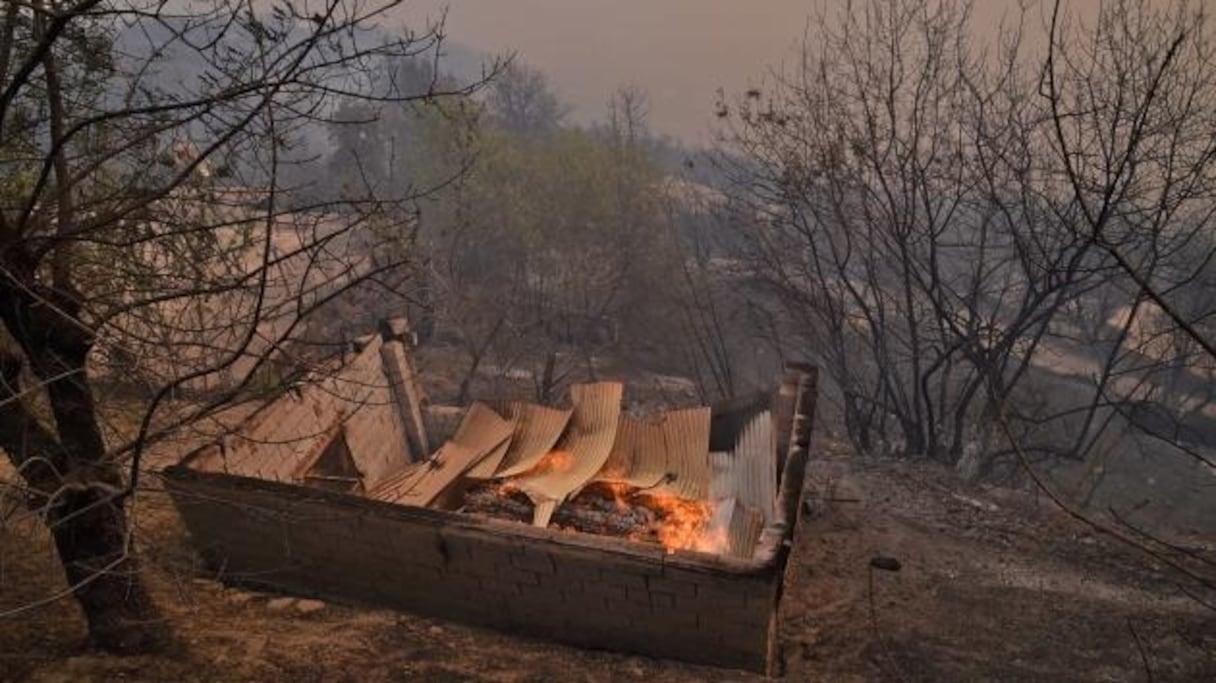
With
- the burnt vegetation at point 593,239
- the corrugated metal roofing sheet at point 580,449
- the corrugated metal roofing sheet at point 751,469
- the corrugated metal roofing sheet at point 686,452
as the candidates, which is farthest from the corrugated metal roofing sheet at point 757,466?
the burnt vegetation at point 593,239

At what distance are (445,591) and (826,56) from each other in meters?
9.43

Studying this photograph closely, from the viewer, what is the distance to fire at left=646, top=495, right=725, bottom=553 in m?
6.97

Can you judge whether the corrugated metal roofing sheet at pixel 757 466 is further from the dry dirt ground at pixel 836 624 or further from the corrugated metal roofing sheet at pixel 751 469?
the dry dirt ground at pixel 836 624

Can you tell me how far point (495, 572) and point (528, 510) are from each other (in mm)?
1525

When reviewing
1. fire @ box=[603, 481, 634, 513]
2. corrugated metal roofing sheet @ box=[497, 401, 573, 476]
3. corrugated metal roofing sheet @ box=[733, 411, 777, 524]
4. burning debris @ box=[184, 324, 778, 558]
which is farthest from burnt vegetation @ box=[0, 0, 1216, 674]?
corrugated metal roofing sheet @ box=[733, 411, 777, 524]

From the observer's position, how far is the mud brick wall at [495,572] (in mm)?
5590

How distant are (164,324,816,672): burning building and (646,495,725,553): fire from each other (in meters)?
0.02

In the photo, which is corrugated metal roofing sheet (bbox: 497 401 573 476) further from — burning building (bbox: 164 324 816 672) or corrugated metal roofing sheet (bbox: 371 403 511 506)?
corrugated metal roofing sheet (bbox: 371 403 511 506)

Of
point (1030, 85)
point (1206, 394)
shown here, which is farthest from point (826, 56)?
point (1206, 394)

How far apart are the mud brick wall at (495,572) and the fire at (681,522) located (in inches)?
41.8

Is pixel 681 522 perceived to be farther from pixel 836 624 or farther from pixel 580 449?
pixel 836 624

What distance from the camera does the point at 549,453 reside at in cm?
841

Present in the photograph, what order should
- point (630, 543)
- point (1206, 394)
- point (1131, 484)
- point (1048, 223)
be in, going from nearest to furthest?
point (630, 543), point (1048, 223), point (1131, 484), point (1206, 394)

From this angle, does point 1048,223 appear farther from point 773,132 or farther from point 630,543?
point 630,543
